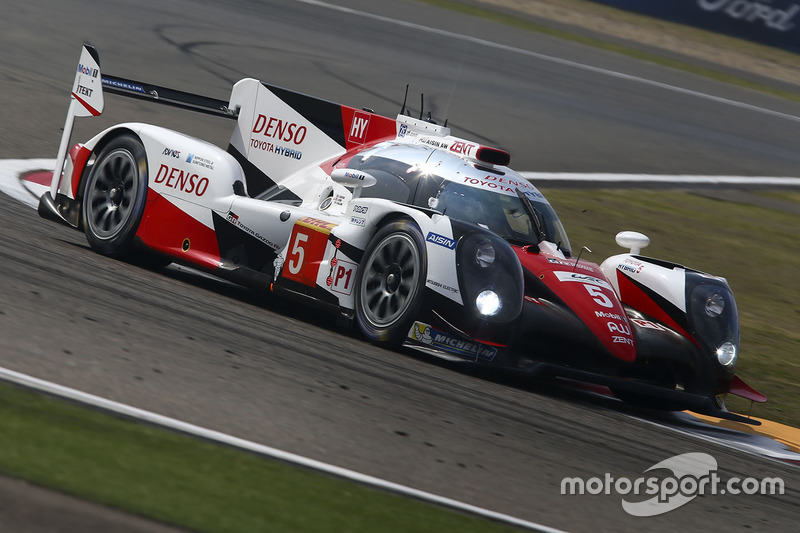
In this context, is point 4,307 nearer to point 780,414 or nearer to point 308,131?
point 308,131

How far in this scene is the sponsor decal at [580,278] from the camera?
6754mm

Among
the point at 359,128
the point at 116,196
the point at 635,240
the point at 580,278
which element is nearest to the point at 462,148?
the point at 359,128

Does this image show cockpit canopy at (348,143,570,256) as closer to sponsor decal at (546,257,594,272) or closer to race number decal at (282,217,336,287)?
sponsor decal at (546,257,594,272)

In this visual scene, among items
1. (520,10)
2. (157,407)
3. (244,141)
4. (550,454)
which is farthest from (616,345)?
(520,10)

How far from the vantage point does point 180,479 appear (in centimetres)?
377

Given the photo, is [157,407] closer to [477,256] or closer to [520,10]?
[477,256]

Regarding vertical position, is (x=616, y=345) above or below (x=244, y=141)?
below

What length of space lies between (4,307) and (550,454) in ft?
9.05

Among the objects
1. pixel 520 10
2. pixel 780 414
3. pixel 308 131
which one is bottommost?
pixel 780 414

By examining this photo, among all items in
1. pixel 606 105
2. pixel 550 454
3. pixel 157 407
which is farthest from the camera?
pixel 606 105

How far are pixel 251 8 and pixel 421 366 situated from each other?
1610 cm

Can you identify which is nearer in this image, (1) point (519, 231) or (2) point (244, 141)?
(1) point (519, 231)

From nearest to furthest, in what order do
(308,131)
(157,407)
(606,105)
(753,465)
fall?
(157,407)
(753,465)
(308,131)
(606,105)

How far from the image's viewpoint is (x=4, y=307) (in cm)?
556
